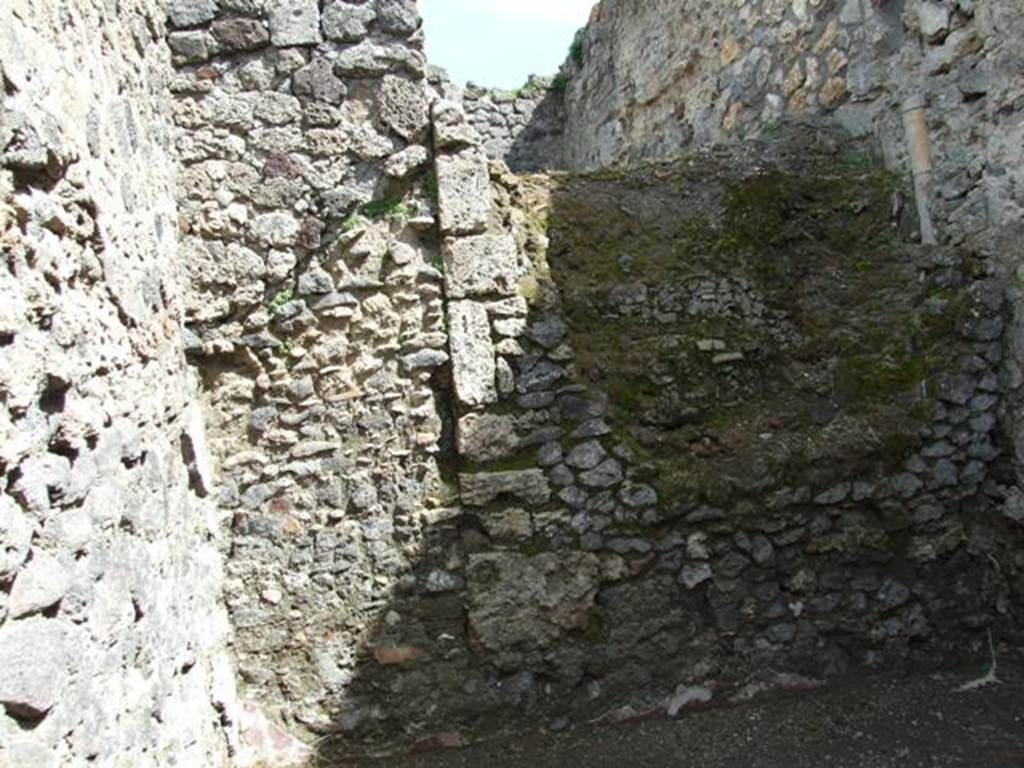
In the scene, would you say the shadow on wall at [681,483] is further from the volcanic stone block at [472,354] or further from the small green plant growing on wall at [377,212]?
the small green plant growing on wall at [377,212]

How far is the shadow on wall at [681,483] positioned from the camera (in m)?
3.40

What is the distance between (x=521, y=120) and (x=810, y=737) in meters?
6.54

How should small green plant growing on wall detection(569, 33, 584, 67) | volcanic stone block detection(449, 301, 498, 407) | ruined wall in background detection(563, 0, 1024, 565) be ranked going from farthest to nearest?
small green plant growing on wall detection(569, 33, 584, 67)
ruined wall in background detection(563, 0, 1024, 565)
volcanic stone block detection(449, 301, 498, 407)

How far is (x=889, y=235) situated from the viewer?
4.31m

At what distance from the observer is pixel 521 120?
27.6 feet

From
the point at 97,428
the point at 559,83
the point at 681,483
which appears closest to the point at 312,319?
the point at 97,428

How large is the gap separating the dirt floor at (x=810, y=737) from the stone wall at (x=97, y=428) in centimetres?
111

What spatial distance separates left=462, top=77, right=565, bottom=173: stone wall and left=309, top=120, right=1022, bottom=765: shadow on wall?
14.4 feet

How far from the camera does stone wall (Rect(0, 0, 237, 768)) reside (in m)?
1.69

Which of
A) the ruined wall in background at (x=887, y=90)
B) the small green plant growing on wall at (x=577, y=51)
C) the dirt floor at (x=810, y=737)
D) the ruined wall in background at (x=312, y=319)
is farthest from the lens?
the small green plant growing on wall at (x=577, y=51)

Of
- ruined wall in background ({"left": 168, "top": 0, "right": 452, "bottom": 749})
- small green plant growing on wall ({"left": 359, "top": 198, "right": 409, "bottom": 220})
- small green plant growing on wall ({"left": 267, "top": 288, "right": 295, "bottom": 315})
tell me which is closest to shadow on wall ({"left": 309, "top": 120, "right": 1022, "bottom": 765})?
ruined wall in background ({"left": 168, "top": 0, "right": 452, "bottom": 749})

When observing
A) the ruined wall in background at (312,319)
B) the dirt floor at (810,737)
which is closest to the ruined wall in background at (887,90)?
the dirt floor at (810,737)

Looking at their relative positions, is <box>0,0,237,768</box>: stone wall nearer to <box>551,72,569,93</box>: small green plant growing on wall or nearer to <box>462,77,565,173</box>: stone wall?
<box>462,77,565,173</box>: stone wall

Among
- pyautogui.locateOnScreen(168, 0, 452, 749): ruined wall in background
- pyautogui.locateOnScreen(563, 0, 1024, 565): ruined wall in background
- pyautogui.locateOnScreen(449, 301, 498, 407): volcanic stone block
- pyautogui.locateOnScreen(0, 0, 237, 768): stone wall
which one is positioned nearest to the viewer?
pyautogui.locateOnScreen(0, 0, 237, 768): stone wall
